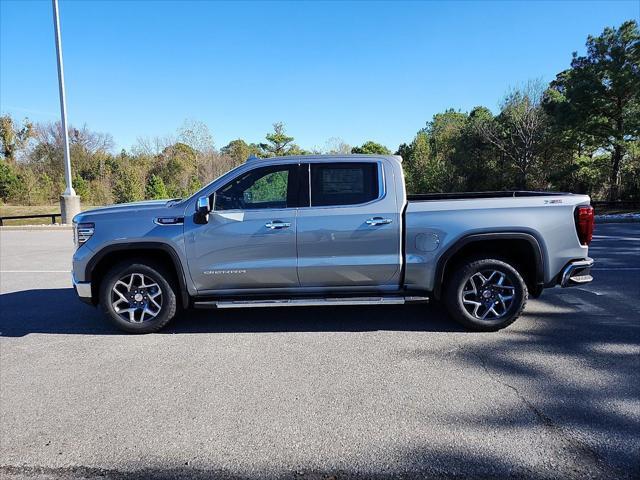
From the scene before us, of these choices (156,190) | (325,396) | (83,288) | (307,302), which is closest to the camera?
(325,396)

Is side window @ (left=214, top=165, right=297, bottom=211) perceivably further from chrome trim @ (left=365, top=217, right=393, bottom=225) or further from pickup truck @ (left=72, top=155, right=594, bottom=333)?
chrome trim @ (left=365, top=217, right=393, bottom=225)

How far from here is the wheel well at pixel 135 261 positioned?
4961 millimetres

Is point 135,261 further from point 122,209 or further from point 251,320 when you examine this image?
point 251,320

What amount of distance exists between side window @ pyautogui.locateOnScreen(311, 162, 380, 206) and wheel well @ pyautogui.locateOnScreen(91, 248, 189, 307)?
176cm

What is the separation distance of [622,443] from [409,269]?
7.97 feet

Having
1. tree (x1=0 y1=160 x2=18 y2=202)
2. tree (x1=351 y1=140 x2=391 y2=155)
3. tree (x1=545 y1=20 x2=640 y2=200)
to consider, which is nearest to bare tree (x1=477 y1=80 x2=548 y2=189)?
tree (x1=545 y1=20 x2=640 y2=200)

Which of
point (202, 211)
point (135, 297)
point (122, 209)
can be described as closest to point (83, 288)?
point (135, 297)

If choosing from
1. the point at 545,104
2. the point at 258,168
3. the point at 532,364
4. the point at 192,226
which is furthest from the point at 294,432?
the point at 545,104

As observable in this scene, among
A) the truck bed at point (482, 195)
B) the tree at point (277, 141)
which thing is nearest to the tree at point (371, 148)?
the tree at point (277, 141)

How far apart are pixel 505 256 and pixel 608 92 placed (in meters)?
24.7

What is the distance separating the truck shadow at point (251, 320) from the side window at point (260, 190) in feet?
4.70

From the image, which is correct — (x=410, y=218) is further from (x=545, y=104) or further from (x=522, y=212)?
(x=545, y=104)

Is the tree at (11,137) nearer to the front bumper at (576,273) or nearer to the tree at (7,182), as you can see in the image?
the tree at (7,182)

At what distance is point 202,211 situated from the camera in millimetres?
4711
